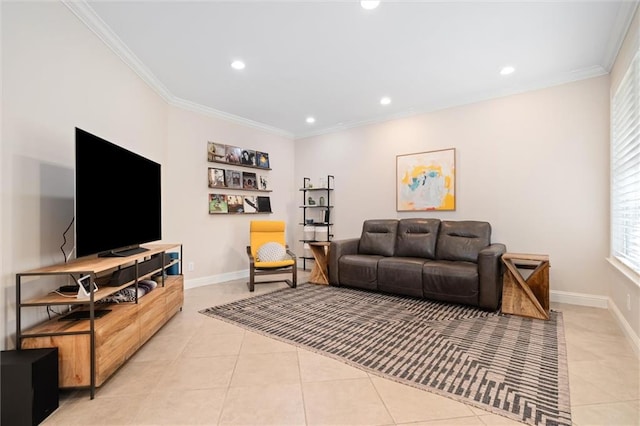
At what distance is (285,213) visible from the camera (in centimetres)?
574

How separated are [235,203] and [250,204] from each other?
11.6 inches

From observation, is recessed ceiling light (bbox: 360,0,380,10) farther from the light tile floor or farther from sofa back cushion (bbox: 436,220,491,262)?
sofa back cushion (bbox: 436,220,491,262)

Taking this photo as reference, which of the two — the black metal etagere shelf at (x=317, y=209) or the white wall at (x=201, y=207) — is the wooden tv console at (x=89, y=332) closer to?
the white wall at (x=201, y=207)

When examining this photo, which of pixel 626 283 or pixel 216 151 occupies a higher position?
pixel 216 151

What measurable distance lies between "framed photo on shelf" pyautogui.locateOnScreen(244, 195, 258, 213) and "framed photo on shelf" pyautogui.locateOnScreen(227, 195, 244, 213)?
8 cm

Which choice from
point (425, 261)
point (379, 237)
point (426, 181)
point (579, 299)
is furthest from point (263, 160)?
point (579, 299)

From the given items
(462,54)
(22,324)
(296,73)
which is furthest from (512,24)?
(22,324)

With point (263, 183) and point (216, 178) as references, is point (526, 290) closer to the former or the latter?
point (263, 183)

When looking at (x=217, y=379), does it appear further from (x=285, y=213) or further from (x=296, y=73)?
(x=285, y=213)

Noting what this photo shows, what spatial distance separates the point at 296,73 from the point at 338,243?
226 cm

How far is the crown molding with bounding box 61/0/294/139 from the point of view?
233 cm

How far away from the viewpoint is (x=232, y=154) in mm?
4812

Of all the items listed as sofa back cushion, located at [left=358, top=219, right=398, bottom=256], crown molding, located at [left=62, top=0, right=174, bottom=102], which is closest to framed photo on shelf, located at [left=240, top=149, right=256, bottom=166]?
crown molding, located at [left=62, top=0, right=174, bottom=102]

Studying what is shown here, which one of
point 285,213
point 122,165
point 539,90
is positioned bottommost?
point 285,213
